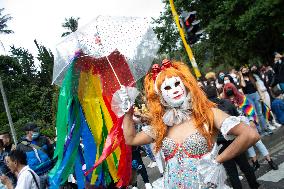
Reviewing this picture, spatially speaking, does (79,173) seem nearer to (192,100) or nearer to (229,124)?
(192,100)

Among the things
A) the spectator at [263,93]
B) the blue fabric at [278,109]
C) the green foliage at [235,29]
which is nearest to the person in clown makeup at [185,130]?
the blue fabric at [278,109]

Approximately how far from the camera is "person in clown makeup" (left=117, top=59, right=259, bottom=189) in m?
2.52

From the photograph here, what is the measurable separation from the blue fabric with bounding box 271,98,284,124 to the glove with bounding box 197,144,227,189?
6.52m

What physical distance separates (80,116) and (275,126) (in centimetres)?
645

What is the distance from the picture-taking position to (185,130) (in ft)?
9.02

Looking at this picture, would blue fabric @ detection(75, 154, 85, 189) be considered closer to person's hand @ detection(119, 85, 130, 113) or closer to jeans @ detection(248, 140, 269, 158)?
person's hand @ detection(119, 85, 130, 113)

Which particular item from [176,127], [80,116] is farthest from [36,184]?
[176,127]

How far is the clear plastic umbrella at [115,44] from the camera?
318cm

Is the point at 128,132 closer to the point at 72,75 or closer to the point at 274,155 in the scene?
the point at 72,75

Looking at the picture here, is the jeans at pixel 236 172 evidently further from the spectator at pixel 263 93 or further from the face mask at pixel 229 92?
the spectator at pixel 263 93

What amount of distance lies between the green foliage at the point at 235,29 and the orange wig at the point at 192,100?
18.4 m

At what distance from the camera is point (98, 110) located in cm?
363

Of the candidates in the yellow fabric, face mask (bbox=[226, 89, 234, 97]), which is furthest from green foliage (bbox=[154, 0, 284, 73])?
the yellow fabric

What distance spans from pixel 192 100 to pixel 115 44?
3.00 feet
